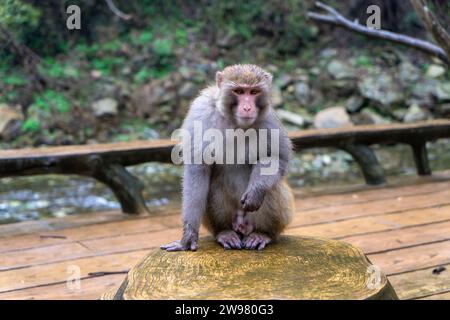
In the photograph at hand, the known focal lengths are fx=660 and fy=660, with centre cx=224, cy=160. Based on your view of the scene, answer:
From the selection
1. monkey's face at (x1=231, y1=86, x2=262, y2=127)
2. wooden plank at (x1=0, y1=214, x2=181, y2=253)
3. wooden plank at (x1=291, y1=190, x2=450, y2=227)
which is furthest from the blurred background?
monkey's face at (x1=231, y1=86, x2=262, y2=127)

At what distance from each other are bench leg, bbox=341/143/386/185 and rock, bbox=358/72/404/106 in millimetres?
4580

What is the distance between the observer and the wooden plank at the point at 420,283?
2.69 meters

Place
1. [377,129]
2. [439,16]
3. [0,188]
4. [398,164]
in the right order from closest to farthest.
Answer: [377,129] → [439,16] → [0,188] → [398,164]

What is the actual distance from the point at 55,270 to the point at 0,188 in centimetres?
362

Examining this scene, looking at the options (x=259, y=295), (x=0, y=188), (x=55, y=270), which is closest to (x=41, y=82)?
(x=0, y=188)

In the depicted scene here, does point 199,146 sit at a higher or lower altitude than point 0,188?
higher

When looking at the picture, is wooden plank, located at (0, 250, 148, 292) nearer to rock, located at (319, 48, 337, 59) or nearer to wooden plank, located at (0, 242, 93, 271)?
wooden plank, located at (0, 242, 93, 271)

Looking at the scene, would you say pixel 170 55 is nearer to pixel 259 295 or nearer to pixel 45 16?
pixel 45 16

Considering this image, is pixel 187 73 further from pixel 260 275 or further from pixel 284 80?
pixel 260 275

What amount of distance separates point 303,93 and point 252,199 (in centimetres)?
742

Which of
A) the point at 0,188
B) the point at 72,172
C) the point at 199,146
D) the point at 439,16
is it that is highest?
the point at 439,16

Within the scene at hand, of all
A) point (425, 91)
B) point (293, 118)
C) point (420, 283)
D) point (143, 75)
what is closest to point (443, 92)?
point (425, 91)

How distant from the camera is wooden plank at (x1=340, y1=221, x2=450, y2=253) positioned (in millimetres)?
3363
